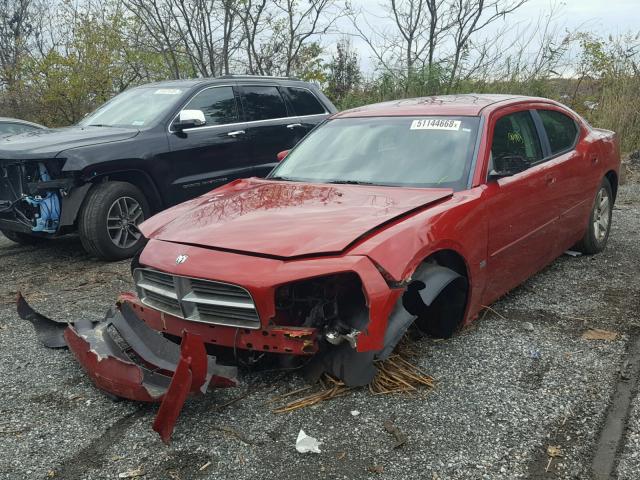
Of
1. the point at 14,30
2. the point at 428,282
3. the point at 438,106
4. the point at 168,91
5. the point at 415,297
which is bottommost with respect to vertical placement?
the point at 415,297

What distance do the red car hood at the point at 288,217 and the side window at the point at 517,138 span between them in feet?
2.45

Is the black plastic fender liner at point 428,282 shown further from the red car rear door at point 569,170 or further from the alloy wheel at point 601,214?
the alloy wheel at point 601,214

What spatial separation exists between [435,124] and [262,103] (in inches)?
146

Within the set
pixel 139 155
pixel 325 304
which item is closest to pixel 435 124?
pixel 325 304

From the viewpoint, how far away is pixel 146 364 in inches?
126

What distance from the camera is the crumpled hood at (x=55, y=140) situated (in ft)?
18.5

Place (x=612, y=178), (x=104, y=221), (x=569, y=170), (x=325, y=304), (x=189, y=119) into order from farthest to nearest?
(x=189, y=119), (x=612, y=178), (x=104, y=221), (x=569, y=170), (x=325, y=304)

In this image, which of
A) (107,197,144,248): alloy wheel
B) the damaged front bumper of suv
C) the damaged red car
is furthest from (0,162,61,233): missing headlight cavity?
the damaged red car

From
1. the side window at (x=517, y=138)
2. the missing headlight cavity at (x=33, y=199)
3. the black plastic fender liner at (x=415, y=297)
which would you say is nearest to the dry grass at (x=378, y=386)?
the black plastic fender liner at (x=415, y=297)

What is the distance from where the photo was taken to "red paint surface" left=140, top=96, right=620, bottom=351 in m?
2.94

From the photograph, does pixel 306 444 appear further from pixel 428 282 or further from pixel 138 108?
pixel 138 108

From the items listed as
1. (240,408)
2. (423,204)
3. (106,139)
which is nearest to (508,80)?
(106,139)

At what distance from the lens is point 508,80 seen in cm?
1312

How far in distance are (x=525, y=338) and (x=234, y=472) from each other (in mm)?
2143
